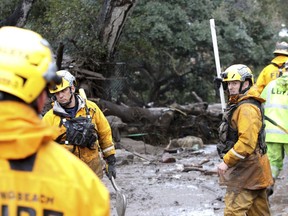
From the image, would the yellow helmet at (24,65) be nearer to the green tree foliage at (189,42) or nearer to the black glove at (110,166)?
the black glove at (110,166)

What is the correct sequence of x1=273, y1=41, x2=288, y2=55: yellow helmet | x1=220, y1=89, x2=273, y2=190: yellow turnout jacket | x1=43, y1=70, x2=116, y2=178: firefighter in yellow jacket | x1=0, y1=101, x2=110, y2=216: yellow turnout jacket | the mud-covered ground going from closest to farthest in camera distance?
x1=0, y1=101, x2=110, y2=216: yellow turnout jacket, x1=220, y1=89, x2=273, y2=190: yellow turnout jacket, x1=43, y1=70, x2=116, y2=178: firefighter in yellow jacket, the mud-covered ground, x1=273, y1=41, x2=288, y2=55: yellow helmet

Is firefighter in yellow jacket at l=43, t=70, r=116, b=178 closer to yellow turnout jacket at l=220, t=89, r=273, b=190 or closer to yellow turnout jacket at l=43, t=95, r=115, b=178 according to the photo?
yellow turnout jacket at l=43, t=95, r=115, b=178

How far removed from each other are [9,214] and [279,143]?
6108mm

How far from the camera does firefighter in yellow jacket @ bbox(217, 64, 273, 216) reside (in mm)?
5680

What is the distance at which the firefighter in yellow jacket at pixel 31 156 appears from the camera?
2.21 metres

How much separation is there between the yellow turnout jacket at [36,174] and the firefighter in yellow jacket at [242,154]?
357 centimetres

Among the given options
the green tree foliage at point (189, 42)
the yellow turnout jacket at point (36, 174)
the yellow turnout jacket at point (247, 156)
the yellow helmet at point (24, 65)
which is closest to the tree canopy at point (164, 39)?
the green tree foliage at point (189, 42)

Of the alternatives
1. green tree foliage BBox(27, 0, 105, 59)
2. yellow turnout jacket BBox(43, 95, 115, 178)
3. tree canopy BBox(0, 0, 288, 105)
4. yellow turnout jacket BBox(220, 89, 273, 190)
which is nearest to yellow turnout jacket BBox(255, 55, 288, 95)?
yellow turnout jacket BBox(220, 89, 273, 190)

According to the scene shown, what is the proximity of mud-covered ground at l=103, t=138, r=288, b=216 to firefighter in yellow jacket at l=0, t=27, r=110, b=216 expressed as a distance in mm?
5904

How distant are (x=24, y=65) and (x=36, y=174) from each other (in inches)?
17.2

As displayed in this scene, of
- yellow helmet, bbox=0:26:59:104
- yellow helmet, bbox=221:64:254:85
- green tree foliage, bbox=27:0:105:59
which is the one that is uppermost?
yellow helmet, bbox=0:26:59:104

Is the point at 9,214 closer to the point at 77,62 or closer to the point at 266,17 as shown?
the point at 77,62

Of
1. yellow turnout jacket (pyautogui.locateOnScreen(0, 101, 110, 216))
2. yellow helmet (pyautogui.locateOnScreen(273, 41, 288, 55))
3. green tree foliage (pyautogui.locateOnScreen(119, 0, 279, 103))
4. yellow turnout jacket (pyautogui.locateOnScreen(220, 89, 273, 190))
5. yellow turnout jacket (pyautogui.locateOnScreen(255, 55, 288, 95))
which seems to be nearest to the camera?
yellow turnout jacket (pyautogui.locateOnScreen(0, 101, 110, 216))

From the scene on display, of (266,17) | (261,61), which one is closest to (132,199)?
(261,61)
